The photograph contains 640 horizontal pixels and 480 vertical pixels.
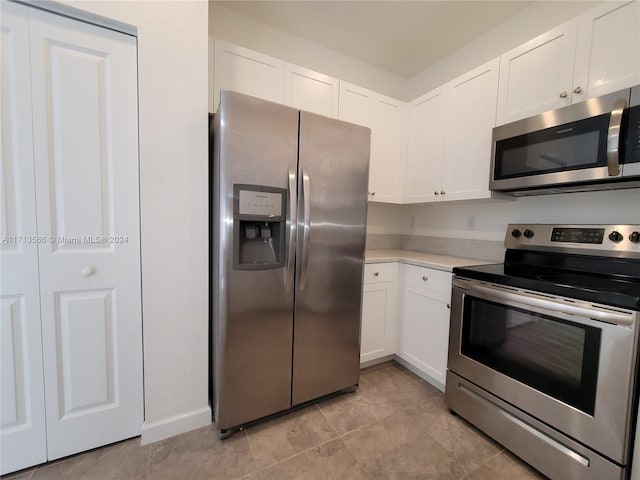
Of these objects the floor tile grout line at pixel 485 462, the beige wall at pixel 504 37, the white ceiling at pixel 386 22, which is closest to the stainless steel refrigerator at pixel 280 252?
the floor tile grout line at pixel 485 462

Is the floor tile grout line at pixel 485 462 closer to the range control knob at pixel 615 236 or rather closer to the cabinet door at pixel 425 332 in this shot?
the cabinet door at pixel 425 332

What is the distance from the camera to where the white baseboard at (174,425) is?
1.36 metres

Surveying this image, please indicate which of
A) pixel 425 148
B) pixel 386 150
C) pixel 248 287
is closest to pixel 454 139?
pixel 425 148

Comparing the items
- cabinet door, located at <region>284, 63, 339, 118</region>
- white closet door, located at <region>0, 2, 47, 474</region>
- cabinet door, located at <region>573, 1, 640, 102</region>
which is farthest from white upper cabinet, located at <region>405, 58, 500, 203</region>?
white closet door, located at <region>0, 2, 47, 474</region>

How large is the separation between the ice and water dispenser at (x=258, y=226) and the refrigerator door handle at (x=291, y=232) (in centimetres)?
4

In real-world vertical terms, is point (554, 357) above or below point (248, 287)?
below

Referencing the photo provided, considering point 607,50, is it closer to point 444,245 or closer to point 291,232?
point 444,245

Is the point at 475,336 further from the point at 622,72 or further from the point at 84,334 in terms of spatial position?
the point at 84,334

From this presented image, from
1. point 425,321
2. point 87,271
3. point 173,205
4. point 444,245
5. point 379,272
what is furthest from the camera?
point 444,245

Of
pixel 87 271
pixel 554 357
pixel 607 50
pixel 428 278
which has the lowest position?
pixel 554 357

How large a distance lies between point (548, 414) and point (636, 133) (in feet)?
4.28

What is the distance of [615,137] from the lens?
117 centimetres

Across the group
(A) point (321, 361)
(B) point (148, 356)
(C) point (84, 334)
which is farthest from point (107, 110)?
(A) point (321, 361)

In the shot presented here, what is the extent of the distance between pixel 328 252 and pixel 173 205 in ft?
2.85
